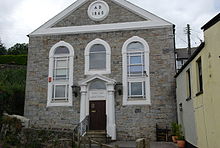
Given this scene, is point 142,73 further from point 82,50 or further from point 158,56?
point 82,50

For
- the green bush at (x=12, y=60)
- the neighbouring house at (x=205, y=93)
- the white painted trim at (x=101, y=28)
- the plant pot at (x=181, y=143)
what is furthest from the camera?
the green bush at (x=12, y=60)

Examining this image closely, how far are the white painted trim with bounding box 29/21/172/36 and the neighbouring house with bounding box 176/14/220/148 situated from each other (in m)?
5.01

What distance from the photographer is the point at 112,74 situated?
16.3 metres

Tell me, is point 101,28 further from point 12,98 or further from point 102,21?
point 12,98

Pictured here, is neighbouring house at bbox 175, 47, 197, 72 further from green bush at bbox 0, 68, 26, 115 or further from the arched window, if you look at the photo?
green bush at bbox 0, 68, 26, 115

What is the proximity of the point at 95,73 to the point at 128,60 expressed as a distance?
2245 mm

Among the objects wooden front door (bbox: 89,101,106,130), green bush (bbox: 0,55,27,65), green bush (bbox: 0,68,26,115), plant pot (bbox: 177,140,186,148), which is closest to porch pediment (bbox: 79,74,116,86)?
wooden front door (bbox: 89,101,106,130)

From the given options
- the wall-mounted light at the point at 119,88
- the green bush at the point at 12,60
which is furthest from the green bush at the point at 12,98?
the green bush at the point at 12,60

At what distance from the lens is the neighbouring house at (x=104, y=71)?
15547 millimetres

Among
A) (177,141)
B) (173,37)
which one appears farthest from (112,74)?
(177,141)

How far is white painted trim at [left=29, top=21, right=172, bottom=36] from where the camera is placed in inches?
647

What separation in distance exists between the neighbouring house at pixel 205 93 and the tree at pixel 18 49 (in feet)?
133

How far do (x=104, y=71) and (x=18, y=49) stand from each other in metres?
37.0

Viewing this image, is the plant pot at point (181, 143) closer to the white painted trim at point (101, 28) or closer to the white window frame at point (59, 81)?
the white window frame at point (59, 81)
